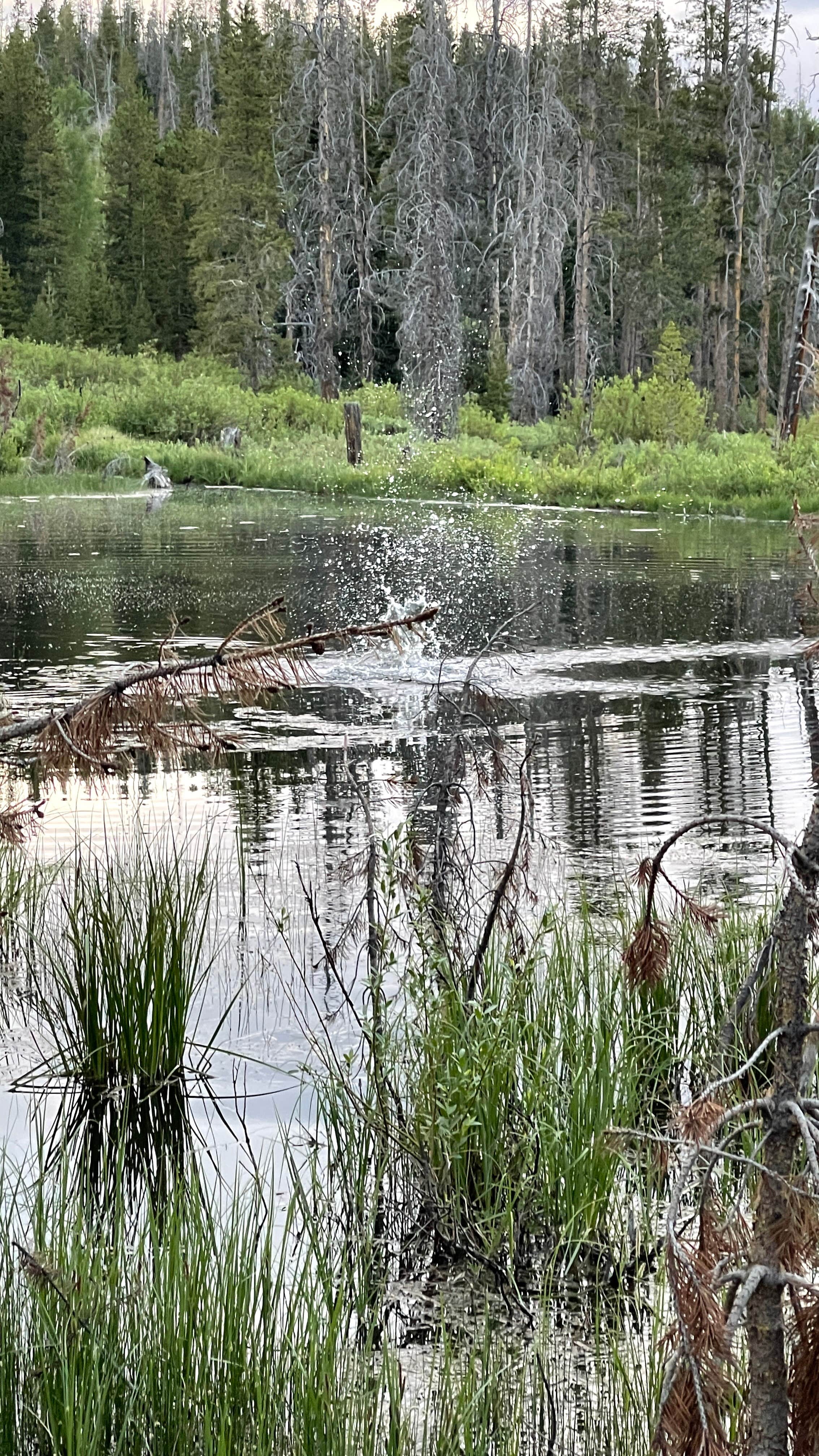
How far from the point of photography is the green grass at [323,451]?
105 feet

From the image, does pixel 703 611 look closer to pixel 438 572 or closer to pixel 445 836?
pixel 438 572

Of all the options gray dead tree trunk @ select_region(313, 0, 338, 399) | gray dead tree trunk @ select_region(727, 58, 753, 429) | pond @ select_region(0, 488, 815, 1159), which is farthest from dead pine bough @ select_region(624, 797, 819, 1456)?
gray dead tree trunk @ select_region(313, 0, 338, 399)

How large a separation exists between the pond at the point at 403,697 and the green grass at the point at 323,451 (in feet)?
14.8

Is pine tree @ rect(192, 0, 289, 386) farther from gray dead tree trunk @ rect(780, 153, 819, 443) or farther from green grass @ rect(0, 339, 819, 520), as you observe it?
gray dead tree trunk @ rect(780, 153, 819, 443)

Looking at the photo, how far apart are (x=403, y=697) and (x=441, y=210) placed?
3027 cm

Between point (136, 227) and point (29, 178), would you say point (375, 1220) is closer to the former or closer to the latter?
point (136, 227)

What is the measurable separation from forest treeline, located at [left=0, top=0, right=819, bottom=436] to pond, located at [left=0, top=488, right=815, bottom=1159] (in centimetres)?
1916

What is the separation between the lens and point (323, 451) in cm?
3950

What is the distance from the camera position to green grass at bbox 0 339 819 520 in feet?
105

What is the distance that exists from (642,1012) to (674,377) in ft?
112

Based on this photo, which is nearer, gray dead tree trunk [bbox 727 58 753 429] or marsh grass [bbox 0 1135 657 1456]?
marsh grass [bbox 0 1135 657 1456]

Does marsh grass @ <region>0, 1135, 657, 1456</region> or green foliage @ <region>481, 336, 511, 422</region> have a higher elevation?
green foliage @ <region>481, 336, 511, 422</region>

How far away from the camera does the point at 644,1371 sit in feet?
11.6

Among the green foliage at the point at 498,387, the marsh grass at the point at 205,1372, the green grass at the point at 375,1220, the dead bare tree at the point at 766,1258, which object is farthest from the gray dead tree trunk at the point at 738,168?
the dead bare tree at the point at 766,1258
